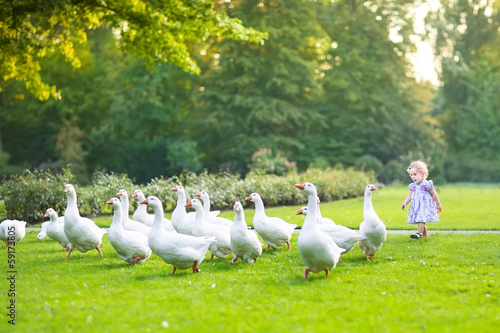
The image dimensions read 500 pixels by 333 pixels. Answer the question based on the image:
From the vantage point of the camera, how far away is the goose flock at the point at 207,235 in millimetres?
6715

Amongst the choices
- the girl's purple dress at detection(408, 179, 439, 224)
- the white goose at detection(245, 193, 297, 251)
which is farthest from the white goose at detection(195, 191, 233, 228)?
the girl's purple dress at detection(408, 179, 439, 224)

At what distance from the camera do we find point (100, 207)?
583 inches

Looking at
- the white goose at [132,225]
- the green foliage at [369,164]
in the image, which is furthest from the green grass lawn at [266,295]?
the green foliage at [369,164]

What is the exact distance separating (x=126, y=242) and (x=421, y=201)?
5.80 metres

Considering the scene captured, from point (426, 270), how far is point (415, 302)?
1725mm

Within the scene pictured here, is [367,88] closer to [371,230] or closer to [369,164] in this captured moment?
[369,164]

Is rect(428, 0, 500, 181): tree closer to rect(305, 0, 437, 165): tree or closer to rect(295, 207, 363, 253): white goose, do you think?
rect(305, 0, 437, 165): tree

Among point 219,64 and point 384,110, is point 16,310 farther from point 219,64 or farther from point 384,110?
point 384,110

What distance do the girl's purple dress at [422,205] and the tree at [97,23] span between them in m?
6.08

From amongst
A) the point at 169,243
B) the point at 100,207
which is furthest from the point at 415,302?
the point at 100,207

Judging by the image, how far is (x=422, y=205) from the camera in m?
10.1

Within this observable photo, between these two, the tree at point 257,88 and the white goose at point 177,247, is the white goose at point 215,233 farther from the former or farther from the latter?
the tree at point 257,88

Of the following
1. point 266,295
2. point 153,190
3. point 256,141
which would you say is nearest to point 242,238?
point 266,295

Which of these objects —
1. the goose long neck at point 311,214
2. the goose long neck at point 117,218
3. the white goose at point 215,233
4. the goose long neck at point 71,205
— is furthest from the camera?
the goose long neck at point 71,205
